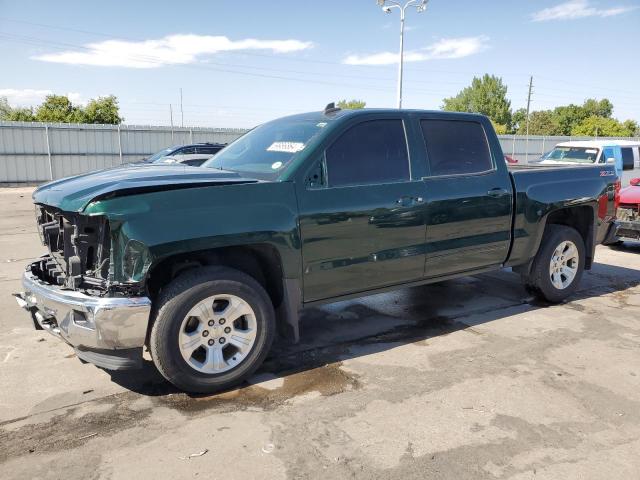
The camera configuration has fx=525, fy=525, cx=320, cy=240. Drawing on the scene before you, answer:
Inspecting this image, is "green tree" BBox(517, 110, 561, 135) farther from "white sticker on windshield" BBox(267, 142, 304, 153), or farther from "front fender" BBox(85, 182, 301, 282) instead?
"front fender" BBox(85, 182, 301, 282)

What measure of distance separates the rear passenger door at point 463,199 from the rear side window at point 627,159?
9.92 meters

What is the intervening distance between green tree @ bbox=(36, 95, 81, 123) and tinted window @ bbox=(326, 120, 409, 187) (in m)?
46.7

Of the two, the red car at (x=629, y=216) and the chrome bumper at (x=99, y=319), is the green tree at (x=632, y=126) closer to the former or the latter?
the red car at (x=629, y=216)

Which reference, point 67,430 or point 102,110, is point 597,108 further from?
point 67,430

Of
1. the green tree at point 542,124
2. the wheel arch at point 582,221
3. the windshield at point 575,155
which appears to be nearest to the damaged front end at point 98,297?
the wheel arch at point 582,221

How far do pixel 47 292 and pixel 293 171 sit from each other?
183 centimetres

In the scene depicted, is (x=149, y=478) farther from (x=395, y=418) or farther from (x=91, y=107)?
(x=91, y=107)

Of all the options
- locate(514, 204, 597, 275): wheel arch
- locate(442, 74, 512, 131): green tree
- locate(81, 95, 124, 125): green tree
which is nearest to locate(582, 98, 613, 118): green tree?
locate(442, 74, 512, 131): green tree

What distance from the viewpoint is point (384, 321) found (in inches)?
202

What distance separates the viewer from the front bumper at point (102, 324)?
314 cm

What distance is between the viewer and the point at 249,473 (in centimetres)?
271

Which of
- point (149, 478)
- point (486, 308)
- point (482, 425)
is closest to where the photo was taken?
point (149, 478)

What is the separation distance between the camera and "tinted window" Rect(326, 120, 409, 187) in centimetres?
399

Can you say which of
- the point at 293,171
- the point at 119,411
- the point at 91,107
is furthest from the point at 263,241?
the point at 91,107
